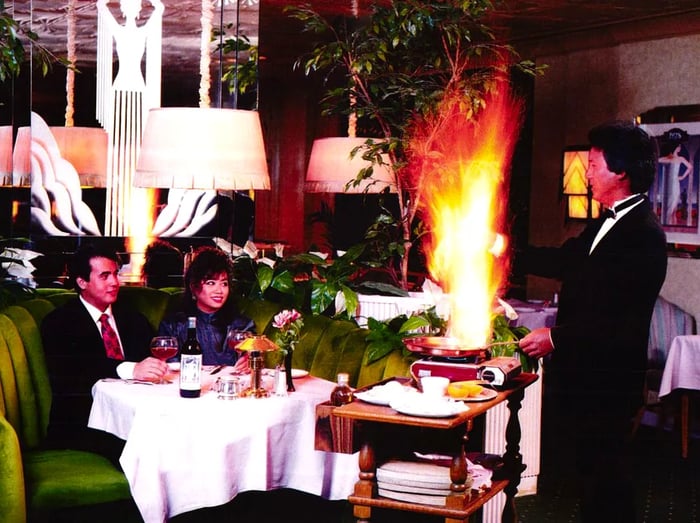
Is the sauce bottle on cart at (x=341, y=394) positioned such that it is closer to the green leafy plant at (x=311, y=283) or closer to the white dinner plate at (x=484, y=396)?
the white dinner plate at (x=484, y=396)

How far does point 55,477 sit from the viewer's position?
3883 mm

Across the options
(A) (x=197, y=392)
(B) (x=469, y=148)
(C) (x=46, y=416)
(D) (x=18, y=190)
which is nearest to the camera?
(A) (x=197, y=392)

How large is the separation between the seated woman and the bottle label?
2.46 ft

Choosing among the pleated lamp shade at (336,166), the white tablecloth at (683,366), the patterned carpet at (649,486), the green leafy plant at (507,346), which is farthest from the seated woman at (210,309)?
the white tablecloth at (683,366)

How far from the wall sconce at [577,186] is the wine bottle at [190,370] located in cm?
577

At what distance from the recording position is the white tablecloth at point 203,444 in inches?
139

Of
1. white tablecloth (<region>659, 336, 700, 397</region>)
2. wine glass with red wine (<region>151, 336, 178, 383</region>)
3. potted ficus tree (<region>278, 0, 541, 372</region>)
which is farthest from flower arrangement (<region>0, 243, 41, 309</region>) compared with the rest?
white tablecloth (<region>659, 336, 700, 397</region>)

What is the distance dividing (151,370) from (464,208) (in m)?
2.40

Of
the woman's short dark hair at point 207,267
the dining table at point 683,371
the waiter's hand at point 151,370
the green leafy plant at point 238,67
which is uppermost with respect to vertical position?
the green leafy plant at point 238,67

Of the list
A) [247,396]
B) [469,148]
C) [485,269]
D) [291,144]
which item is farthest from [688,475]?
[291,144]

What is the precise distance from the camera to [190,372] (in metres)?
3.64

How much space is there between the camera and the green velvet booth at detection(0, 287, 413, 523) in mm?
3576

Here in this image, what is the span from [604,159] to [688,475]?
3.02 m

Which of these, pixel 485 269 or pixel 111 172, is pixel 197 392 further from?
pixel 111 172
